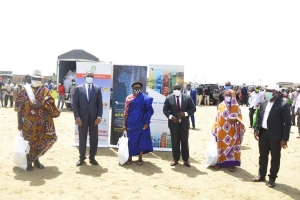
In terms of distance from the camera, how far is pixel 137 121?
605cm

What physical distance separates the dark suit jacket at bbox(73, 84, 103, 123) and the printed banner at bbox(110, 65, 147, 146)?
1438mm

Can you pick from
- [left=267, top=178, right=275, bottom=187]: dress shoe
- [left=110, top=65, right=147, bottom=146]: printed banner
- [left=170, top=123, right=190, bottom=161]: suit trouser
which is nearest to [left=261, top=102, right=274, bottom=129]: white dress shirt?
[left=267, top=178, right=275, bottom=187]: dress shoe

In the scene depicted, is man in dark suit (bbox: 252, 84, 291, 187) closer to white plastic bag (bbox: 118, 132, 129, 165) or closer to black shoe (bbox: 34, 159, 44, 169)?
white plastic bag (bbox: 118, 132, 129, 165)

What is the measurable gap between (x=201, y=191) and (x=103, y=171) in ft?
6.61

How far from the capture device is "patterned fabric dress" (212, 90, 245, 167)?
578cm

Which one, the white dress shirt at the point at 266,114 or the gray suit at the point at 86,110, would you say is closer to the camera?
the white dress shirt at the point at 266,114

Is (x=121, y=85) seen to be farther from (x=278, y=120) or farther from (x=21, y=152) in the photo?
(x=278, y=120)

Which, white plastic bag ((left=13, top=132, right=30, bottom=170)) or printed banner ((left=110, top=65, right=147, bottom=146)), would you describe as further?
printed banner ((left=110, top=65, right=147, bottom=146))

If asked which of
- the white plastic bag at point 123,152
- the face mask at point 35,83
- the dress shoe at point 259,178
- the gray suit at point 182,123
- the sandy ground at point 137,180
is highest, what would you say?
the face mask at point 35,83

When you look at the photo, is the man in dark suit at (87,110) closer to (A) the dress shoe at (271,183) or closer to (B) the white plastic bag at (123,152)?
(B) the white plastic bag at (123,152)

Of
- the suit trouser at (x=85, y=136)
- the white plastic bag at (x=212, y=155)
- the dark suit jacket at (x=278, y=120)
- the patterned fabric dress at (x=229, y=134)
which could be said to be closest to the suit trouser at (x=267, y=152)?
the dark suit jacket at (x=278, y=120)

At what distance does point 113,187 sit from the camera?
4.70 metres

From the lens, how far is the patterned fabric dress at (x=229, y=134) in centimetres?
578

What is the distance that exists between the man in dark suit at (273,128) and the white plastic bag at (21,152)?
4.41 meters
